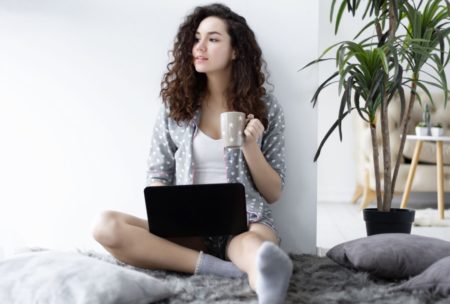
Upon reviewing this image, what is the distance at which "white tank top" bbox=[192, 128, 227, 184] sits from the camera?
207 cm

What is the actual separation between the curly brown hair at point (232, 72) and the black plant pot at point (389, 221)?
55 centimetres

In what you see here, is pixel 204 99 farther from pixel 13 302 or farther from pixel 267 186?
pixel 13 302

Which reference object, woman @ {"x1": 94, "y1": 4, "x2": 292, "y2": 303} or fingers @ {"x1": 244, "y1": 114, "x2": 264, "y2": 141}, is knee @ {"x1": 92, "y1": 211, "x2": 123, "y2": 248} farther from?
fingers @ {"x1": 244, "y1": 114, "x2": 264, "y2": 141}

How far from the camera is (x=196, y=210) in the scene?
182 cm

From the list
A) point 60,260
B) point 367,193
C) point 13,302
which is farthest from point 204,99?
point 367,193

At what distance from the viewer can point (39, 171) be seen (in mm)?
2326

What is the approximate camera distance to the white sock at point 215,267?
1.81m

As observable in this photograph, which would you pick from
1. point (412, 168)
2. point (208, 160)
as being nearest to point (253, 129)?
point (208, 160)

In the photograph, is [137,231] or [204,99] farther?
[204,99]

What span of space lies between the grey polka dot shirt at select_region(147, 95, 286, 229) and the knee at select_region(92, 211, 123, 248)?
0.32 metres

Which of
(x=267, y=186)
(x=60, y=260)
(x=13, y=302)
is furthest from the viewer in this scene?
(x=267, y=186)

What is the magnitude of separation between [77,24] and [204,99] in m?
0.56

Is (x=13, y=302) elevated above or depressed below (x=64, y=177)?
below

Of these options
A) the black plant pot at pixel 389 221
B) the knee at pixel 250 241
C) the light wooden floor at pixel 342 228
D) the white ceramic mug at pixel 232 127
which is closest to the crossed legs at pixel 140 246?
the knee at pixel 250 241
